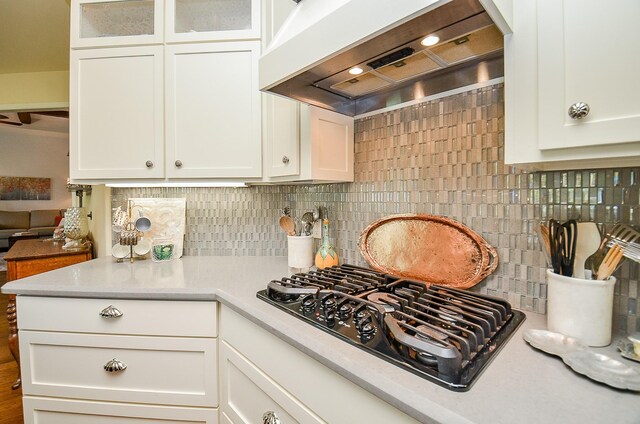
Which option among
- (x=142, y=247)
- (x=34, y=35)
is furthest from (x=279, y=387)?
(x=34, y=35)

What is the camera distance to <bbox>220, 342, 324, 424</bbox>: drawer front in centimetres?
82

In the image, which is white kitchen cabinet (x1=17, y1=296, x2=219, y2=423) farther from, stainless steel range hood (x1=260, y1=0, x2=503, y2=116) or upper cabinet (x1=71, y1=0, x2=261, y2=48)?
upper cabinet (x1=71, y1=0, x2=261, y2=48)

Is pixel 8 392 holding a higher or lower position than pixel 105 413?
lower

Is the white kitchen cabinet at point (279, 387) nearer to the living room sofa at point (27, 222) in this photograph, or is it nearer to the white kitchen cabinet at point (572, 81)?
the white kitchen cabinet at point (572, 81)

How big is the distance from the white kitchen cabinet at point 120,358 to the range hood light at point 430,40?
44.8 inches

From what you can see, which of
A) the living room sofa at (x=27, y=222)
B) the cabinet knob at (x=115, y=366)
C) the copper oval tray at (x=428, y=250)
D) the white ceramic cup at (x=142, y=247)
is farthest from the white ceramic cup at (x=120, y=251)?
the living room sofa at (x=27, y=222)

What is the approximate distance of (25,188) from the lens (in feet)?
23.8

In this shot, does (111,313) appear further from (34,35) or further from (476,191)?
(34,35)

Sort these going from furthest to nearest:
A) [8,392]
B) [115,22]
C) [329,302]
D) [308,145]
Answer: [8,392], [115,22], [308,145], [329,302]

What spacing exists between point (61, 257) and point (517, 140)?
3056 mm

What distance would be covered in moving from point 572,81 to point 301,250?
116cm

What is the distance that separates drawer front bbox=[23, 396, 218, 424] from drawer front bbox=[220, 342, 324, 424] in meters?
0.13

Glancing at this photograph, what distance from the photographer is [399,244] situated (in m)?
1.29

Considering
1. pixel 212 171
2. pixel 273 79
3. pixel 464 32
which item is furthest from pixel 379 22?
pixel 212 171
